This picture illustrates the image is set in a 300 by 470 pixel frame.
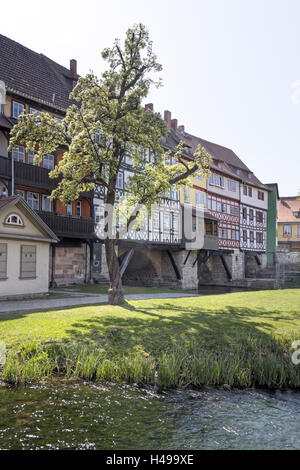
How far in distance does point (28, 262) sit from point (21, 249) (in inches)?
25.3

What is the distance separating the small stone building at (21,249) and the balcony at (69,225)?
2239 millimetres

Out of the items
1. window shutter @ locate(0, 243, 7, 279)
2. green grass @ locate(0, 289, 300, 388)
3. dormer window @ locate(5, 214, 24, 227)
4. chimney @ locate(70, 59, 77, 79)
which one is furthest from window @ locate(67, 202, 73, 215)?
green grass @ locate(0, 289, 300, 388)

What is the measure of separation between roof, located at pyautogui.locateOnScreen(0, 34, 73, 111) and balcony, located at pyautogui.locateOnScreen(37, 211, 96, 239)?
5877 millimetres

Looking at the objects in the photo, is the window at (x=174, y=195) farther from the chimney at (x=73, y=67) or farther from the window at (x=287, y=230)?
the window at (x=287, y=230)

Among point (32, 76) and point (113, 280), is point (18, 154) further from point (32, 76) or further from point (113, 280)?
point (113, 280)

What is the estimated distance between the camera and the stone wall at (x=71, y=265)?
21.7 metres

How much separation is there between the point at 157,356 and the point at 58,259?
14545 millimetres

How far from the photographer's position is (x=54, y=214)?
65.3 ft

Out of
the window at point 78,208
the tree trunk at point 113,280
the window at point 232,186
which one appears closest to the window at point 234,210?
the window at point 232,186
